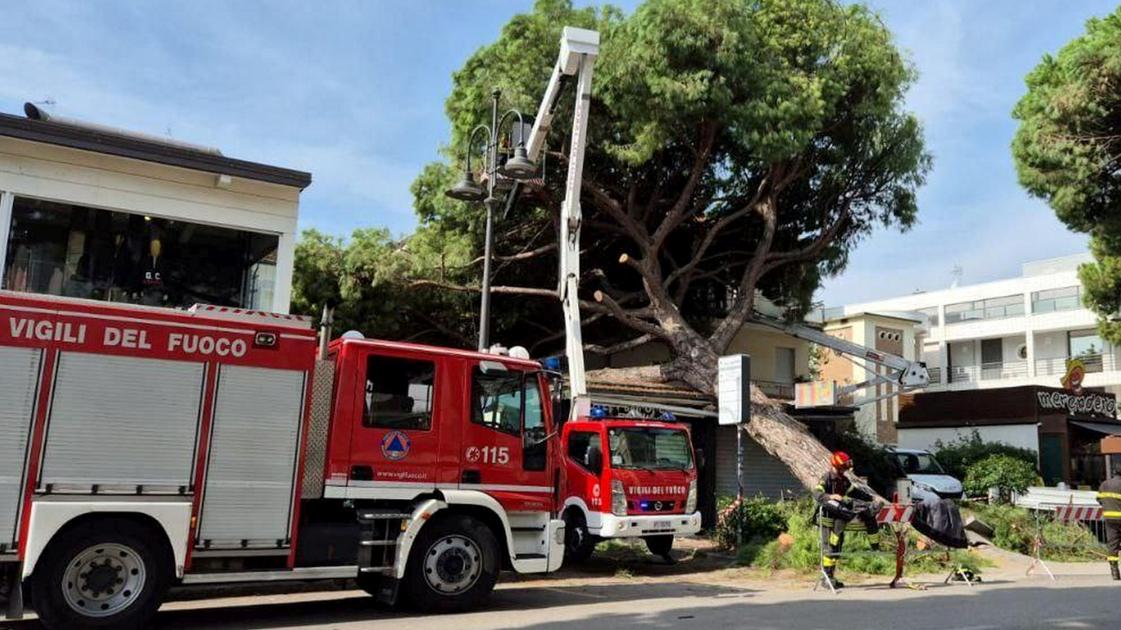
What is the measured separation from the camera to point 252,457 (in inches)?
321

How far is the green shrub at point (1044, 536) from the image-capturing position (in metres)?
15.6

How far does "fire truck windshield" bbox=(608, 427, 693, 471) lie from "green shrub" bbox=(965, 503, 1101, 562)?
6.27 meters

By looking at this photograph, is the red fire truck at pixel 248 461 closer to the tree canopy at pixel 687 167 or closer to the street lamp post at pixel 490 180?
the street lamp post at pixel 490 180

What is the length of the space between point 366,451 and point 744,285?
13233 mm

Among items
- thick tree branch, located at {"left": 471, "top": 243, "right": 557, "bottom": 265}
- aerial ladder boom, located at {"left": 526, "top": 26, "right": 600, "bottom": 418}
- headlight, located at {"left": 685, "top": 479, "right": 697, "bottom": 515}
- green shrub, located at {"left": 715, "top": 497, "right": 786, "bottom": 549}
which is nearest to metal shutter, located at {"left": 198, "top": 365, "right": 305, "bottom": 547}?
aerial ladder boom, located at {"left": 526, "top": 26, "right": 600, "bottom": 418}

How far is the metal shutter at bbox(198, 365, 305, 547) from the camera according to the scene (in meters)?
7.98

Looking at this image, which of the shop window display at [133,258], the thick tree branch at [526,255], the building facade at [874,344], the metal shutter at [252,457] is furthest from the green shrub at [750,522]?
the building facade at [874,344]

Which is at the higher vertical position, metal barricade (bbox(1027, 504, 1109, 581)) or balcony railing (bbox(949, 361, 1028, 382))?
balcony railing (bbox(949, 361, 1028, 382))

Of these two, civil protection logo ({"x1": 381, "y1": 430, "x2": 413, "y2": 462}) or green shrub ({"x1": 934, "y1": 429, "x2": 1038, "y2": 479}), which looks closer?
civil protection logo ({"x1": 381, "y1": 430, "x2": 413, "y2": 462})

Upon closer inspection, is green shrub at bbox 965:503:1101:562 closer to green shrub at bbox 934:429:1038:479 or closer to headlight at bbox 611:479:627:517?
headlight at bbox 611:479:627:517

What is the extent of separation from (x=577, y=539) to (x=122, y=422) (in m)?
7.70

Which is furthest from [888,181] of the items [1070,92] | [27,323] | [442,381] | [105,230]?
[27,323]

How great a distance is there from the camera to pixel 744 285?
798 inches

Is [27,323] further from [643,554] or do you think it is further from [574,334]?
[643,554]
